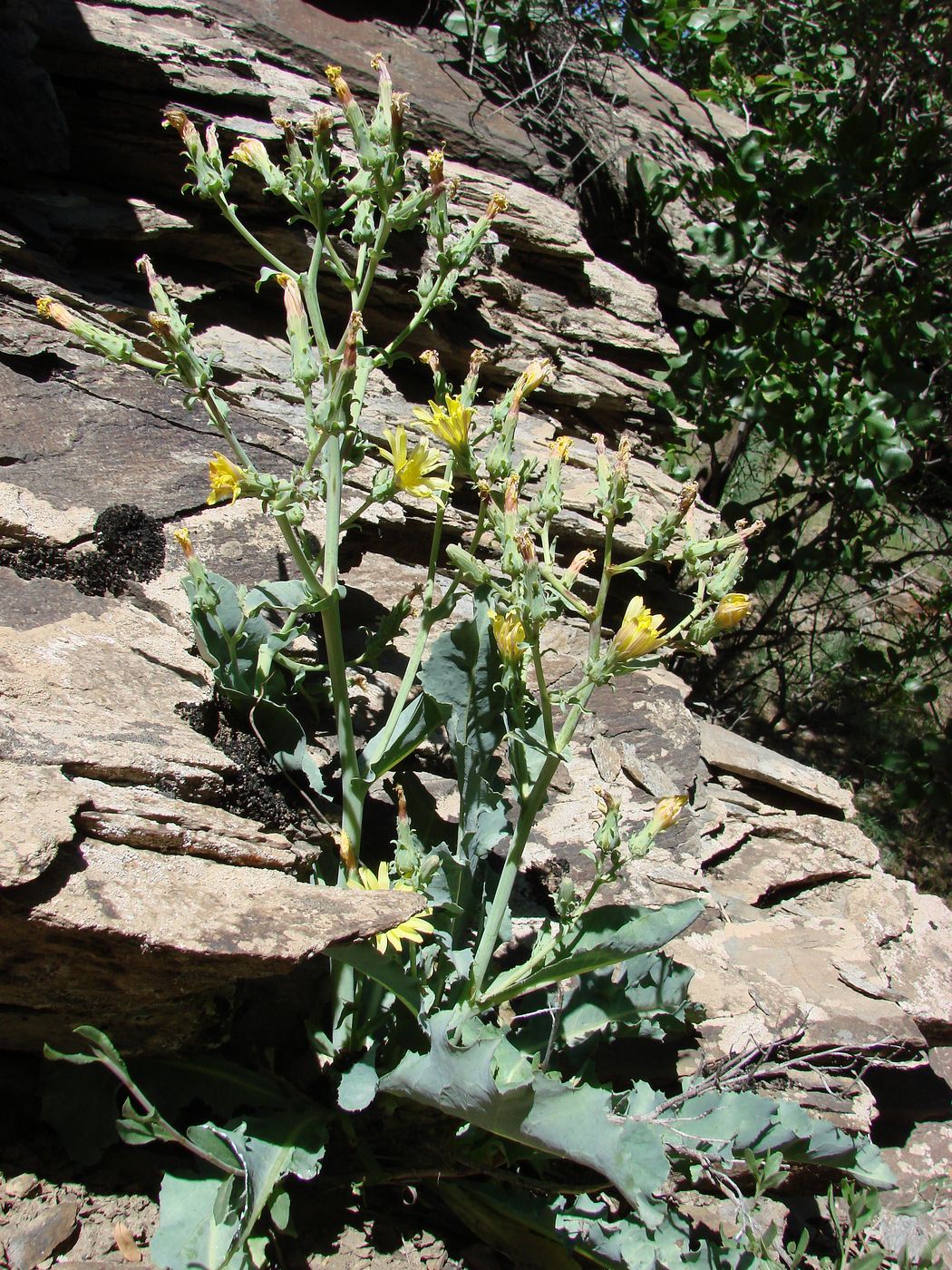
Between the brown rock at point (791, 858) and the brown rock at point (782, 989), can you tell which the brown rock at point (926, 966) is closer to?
the brown rock at point (782, 989)

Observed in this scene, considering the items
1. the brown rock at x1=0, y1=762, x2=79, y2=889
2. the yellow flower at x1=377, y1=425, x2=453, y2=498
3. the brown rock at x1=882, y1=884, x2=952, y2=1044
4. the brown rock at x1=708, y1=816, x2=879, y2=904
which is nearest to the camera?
the brown rock at x1=0, y1=762, x2=79, y2=889

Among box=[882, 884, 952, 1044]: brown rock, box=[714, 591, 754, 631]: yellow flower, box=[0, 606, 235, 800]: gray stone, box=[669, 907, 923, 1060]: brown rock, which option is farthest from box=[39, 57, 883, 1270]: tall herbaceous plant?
box=[882, 884, 952, 1044]: brown rock

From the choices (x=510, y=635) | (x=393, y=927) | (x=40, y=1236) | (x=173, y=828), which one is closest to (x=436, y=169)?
(x=510, y=635)

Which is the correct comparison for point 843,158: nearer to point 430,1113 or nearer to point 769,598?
point 769,598

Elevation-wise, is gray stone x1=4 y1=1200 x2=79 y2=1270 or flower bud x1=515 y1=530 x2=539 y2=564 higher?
flower bud x1=515 y1=530 x2=539 y2=564

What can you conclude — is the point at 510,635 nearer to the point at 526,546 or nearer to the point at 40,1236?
the point at 526,546

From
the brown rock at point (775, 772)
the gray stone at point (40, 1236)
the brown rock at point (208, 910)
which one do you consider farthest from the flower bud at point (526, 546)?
the brown rock at point (775, 772)

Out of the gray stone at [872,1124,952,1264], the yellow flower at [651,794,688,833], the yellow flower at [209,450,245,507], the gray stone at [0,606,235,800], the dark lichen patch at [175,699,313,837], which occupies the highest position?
the yellow flower at [209,450,245,507]

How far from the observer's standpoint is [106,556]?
8.44ft

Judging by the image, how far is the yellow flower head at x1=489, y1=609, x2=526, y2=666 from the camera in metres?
2.01

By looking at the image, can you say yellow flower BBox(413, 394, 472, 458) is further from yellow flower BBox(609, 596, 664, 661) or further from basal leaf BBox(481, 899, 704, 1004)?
basal leaf BBox(481, 899, 704, 1004)

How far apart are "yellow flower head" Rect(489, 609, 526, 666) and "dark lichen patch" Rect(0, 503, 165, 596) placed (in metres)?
1.06

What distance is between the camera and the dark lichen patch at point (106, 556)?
2.49 metres

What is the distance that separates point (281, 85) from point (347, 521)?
2312 mm
